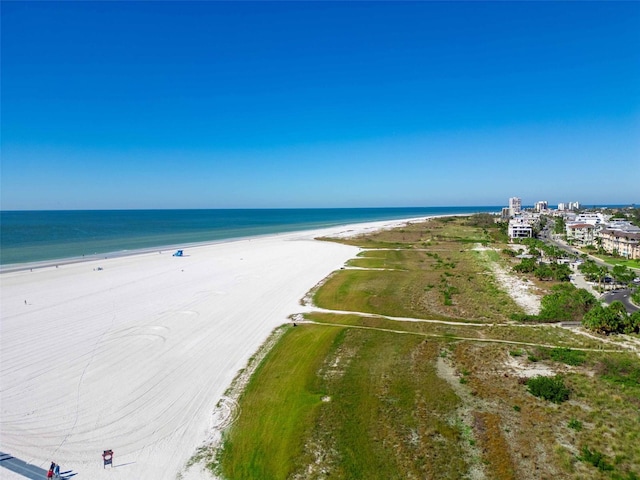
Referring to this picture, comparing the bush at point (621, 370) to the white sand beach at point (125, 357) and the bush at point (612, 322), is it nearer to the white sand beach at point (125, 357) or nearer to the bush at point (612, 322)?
the bush at point (612, 322)

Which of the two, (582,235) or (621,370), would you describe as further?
(582,235)

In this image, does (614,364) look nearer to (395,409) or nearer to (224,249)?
(395,409)

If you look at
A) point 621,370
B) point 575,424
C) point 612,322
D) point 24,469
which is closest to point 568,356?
point 621,370

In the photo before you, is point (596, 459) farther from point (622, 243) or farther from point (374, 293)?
point (622, 243)

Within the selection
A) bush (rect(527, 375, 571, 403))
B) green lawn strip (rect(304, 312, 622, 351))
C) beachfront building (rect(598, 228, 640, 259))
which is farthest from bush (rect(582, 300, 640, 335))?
beachfront building (rect(598, 228, 640, 259))

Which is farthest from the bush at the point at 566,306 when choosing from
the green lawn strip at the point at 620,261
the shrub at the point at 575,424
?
the green lawn strip at the point at 620,261

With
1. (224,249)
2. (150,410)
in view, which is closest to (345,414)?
(150,410)
